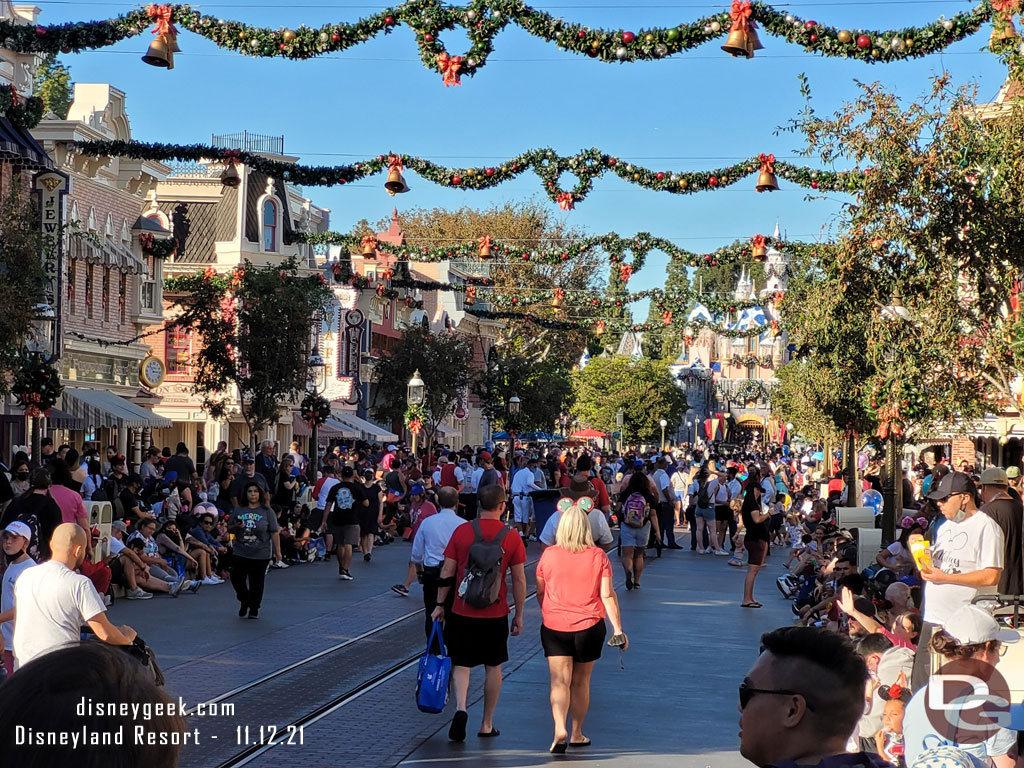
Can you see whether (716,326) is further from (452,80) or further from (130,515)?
(452,80)

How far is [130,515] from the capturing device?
19.9 metres

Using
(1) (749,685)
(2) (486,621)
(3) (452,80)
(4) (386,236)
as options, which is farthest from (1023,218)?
(4) (386,236)

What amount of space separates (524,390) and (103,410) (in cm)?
2788

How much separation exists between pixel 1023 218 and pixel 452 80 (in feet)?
21.1

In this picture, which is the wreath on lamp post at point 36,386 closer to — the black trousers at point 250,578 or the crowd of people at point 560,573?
the crowd of people at point 560,573

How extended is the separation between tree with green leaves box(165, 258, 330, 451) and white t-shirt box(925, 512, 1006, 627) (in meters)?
26.2

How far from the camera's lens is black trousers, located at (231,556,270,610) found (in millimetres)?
15898

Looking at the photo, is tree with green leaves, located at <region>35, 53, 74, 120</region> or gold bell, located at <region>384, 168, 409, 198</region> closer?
gold bell, located at <region>384, 168, 409, 198</region>

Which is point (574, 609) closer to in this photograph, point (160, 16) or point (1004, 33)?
point (1004, 33)

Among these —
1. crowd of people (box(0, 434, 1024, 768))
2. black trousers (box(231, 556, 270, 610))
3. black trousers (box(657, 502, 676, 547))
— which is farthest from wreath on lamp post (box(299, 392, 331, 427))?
black trousers (box(231, 556, 270, 610))

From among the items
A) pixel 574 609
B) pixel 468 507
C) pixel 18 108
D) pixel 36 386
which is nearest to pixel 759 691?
pixel 574 609

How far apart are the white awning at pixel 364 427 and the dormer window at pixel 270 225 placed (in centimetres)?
924

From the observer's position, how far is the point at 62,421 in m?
32.1

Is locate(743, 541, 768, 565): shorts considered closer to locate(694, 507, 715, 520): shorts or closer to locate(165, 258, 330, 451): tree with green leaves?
locate(694, 507, 715, 520): shorts
